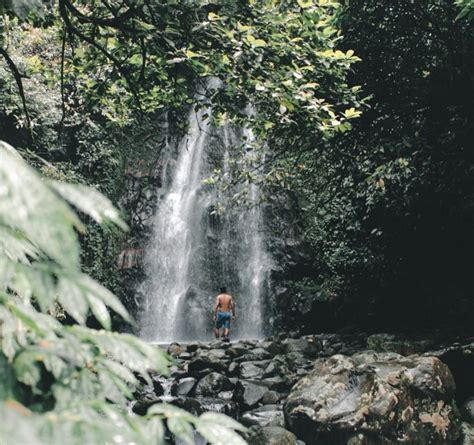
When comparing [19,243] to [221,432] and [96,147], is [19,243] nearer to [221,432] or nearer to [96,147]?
[221,432]

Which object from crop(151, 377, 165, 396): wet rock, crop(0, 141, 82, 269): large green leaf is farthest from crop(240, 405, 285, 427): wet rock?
crop(0, 141, 82, 269): large green leaf

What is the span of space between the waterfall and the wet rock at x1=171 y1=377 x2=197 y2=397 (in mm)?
8319

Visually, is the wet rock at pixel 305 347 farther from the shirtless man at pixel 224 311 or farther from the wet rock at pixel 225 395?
the wet rock at pixel 225 395

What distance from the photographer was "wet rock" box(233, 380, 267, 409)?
7438mm

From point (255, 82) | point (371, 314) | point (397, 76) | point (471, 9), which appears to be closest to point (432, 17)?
point (397, 76)

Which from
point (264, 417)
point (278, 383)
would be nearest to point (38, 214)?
point (264, 417)

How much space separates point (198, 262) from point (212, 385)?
10.6 m

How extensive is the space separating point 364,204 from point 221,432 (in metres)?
11.6

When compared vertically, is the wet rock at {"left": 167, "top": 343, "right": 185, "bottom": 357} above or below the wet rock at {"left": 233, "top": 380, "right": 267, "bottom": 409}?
above

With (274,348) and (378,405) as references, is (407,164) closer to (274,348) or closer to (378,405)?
(274,348)

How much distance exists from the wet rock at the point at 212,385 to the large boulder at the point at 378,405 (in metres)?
2.57

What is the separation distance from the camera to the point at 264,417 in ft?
22.3

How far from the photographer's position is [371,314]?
13.5 meters

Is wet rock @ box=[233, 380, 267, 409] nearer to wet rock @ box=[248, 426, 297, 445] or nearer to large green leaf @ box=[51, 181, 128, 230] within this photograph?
wet rock @ box=[248, 426, 297, 445]
